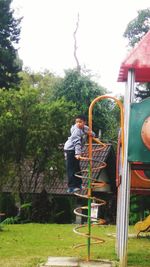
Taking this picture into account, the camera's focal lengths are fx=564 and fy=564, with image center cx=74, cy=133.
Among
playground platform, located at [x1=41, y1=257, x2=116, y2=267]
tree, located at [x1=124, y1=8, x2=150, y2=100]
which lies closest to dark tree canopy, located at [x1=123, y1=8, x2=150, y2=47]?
tree, located at [x1=124, y1=8, x2=150, y2=100]

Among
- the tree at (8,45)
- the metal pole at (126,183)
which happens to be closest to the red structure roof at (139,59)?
the metal pole at (126,183)

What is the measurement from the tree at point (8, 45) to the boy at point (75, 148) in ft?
76.4

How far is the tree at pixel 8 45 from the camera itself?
107 feet

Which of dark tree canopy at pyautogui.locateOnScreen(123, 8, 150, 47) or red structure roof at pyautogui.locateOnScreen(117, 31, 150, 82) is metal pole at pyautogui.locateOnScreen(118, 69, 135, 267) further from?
dark tree canopy at pyautogui.locateOnScreen(123, 8, 150, 47)

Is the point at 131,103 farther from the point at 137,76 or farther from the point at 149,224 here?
the point at 149,224

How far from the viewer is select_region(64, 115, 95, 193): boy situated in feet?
30.7

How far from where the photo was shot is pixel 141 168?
9242mm

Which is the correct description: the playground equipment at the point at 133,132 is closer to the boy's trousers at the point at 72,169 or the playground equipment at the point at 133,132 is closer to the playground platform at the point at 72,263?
the playground platform at the point at 72,263

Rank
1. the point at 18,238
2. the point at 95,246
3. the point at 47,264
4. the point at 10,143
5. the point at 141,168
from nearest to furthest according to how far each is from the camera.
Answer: the point at 47,264, the point at 141,168, the point at 95,246, the point at 18,238, the point at 10,143

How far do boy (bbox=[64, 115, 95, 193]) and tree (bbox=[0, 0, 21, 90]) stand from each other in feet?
76.4

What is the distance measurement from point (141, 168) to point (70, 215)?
729 inches

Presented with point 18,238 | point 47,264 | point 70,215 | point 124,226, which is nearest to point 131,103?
point 124,226

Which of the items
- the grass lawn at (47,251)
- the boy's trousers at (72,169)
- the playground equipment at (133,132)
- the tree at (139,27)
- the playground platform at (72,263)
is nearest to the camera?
the playground platform at (72,263)

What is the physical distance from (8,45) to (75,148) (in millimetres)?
24740
